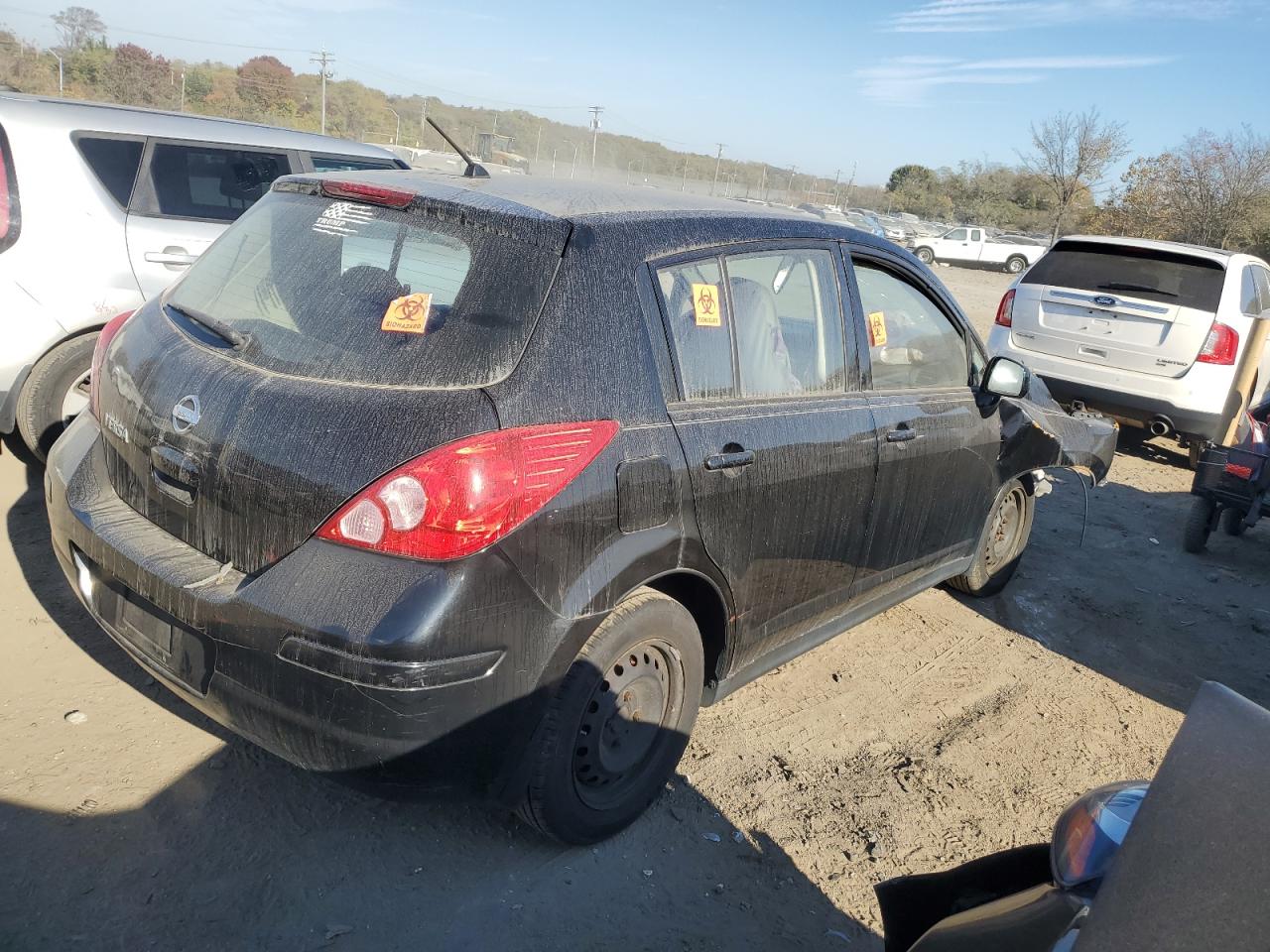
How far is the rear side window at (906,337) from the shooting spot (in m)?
3.72

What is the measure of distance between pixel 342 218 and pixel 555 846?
1.93 meters

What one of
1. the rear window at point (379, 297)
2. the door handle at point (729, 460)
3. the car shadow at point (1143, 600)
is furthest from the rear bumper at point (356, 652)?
the car shadow at point (1143, 600)

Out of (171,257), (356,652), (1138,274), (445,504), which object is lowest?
(356,652)

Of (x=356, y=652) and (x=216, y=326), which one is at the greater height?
(x=216, y=326)

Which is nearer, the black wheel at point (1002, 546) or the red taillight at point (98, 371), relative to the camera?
the red taillight at point (98, 371)

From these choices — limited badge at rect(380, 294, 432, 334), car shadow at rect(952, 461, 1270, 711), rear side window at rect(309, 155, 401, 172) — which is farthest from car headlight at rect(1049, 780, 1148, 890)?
rear side window at rect(309, 155, 401, 172)

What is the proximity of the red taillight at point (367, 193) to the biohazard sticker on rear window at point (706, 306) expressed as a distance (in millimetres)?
865

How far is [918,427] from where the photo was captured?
381 cm

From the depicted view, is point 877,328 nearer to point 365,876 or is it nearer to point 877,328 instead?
point 877,328

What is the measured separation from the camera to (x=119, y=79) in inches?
1663

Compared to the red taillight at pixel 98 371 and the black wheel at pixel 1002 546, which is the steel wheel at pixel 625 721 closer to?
the red taillight at pixel 98 371

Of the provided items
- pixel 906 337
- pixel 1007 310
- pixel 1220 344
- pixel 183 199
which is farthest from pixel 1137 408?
pixel 183 199

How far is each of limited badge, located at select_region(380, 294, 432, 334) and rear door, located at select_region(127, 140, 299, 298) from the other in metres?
2.72

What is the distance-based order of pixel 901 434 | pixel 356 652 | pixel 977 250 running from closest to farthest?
1. pixel 356 652
2. pixel 901 434
3. pixel 977 250
